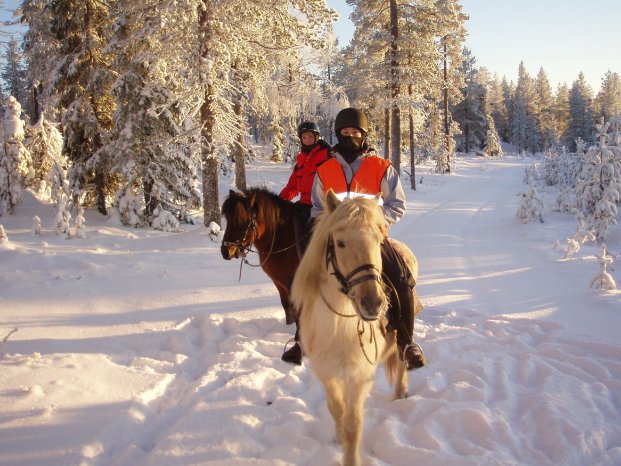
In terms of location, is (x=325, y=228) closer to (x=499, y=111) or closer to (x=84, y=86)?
(x=84, y=86)

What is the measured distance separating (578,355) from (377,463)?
10.9ft

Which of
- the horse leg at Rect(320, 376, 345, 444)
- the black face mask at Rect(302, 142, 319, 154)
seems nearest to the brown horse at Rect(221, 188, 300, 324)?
the black face mask at Rect(302, 142, 319, 154)

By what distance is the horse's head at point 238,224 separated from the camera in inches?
198

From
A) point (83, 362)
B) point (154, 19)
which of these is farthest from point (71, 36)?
point (83, 362)

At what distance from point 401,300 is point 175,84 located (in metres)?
11.4

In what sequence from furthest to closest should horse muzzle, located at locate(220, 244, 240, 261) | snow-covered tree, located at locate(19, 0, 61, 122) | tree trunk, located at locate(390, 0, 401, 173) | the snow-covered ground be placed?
tree trunk, located at locate(390, 0, 401, 173) → snow-covered tree, located at locate(19, 0, 61, 122) → horse muzzle, located at locate(220, 244, 240, 261) → the snow-covered ground

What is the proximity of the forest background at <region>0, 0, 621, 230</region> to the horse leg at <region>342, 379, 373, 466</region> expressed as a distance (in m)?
8.35

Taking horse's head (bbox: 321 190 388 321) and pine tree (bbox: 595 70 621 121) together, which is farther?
pine tree (bbox: 595 70 621 121)

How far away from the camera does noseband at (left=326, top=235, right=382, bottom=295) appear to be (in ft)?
7.52

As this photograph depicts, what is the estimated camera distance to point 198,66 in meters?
9.13

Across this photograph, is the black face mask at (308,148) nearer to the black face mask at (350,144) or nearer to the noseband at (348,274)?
the black face mask at (350,144)

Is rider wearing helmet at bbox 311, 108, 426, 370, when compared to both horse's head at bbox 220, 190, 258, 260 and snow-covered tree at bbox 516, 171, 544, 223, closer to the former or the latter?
horse's head at bbox 220, 190, 258, 260

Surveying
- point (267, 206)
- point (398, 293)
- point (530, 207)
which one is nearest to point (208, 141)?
point (267, 206)

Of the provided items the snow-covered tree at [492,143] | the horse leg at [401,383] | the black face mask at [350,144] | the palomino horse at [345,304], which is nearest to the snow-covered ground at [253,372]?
the horse leg at [401,383]
